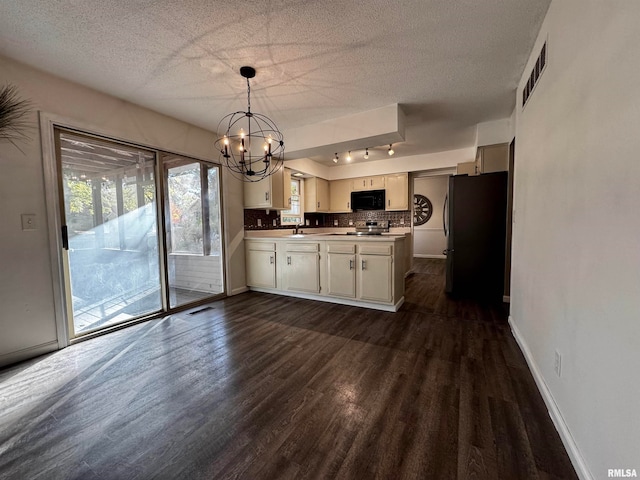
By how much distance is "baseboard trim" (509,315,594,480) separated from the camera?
112 centimetres

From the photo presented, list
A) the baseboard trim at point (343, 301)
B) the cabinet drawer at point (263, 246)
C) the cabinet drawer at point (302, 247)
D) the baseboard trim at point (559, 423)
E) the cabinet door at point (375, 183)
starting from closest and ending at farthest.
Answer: the baseboard trim at point (559, 423), the baseboard trim at point (343, 301), the cabinet drawer at point (302, 247), the cabinet drawer at point (263, 246), the cabinet door at point (375, 183)

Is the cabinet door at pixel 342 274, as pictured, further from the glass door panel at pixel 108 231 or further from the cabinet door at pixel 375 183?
the cabinet door at pixel 375 183

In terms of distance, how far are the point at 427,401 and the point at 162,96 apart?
3723 millimetres

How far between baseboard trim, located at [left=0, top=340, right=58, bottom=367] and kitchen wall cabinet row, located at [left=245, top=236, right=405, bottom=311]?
2.44 m

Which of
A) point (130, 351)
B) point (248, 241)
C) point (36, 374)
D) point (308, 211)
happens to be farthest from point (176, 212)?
point (308, 211)

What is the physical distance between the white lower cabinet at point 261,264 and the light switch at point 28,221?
250cm

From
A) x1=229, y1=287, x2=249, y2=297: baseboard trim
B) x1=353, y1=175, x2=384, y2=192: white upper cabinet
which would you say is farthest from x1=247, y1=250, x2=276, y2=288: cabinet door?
x1=353, y1=175, x2=384, y2=192: white upper cabinet

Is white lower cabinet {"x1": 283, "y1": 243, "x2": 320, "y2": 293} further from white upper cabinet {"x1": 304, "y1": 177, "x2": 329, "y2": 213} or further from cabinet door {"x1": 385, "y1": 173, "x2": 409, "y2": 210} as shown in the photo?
cabinet door {"x1": 385, "y1": 173, "x2": 409, "y2": 210}

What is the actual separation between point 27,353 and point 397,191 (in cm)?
580

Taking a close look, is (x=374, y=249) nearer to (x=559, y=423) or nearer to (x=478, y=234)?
(x=478, y=234)

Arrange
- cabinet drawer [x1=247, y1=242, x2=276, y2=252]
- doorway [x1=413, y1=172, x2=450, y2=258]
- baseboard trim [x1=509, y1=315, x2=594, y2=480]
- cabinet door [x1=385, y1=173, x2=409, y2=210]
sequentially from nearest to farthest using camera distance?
baseboard trim [x1=509, y1=315, x2=594, y2=480] → cabinet drawer [x1=247, y1=242, x2=276, y2=252] → cabinet door [x1=385, y1=173, x2=409, y2=210] → doorway [x1=413, y1=172, x2=450, y2=258]

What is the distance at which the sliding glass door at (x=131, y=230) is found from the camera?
2.62m

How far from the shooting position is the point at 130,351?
237 cm

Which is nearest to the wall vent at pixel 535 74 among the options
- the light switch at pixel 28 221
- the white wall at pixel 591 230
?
the white wall at pixel 591 230
